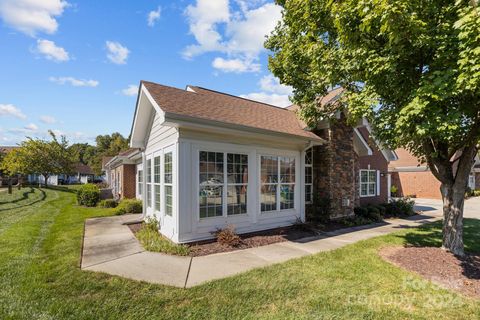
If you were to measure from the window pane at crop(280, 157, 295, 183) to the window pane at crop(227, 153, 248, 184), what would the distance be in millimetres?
1779

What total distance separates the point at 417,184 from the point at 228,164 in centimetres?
2479

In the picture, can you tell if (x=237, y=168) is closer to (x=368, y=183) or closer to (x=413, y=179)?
(x=368, y=183)

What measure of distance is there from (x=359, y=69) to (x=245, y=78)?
842 cm

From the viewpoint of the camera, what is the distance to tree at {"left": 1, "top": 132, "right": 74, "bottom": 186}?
31.8m

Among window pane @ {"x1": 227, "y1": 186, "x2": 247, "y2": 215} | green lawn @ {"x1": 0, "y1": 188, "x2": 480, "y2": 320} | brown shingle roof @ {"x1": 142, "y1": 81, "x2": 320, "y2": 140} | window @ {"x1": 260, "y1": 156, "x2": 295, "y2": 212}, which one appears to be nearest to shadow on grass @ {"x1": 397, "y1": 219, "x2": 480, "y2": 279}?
green lawn @ {"x1": 0, "y1": 188, "x2": 480, "y2": 320}

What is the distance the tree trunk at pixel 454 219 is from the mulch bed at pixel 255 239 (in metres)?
3.76

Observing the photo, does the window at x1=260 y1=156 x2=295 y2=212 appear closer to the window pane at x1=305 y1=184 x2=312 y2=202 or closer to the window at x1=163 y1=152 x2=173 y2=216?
the window pane at x1=305 y1=184 x2=312 y2=202

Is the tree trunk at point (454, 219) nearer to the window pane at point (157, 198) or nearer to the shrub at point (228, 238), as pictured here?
the shrub at point (228, 238)

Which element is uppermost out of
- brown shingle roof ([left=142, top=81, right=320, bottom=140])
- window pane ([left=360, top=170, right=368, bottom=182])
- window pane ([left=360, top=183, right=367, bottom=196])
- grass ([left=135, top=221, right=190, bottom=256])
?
brown shingle roof ([left=142, top=81, right=320, bottom=140])

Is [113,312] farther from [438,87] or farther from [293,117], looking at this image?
[293,117]

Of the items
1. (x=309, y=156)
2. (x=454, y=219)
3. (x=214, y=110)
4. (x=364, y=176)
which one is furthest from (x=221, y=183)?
Result: (x=364, y=176)

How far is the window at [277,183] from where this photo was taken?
896cm

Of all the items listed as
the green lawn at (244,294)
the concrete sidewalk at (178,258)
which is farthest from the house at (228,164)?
the green lawn at (244,294)

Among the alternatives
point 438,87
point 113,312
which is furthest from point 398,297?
point 113,312
